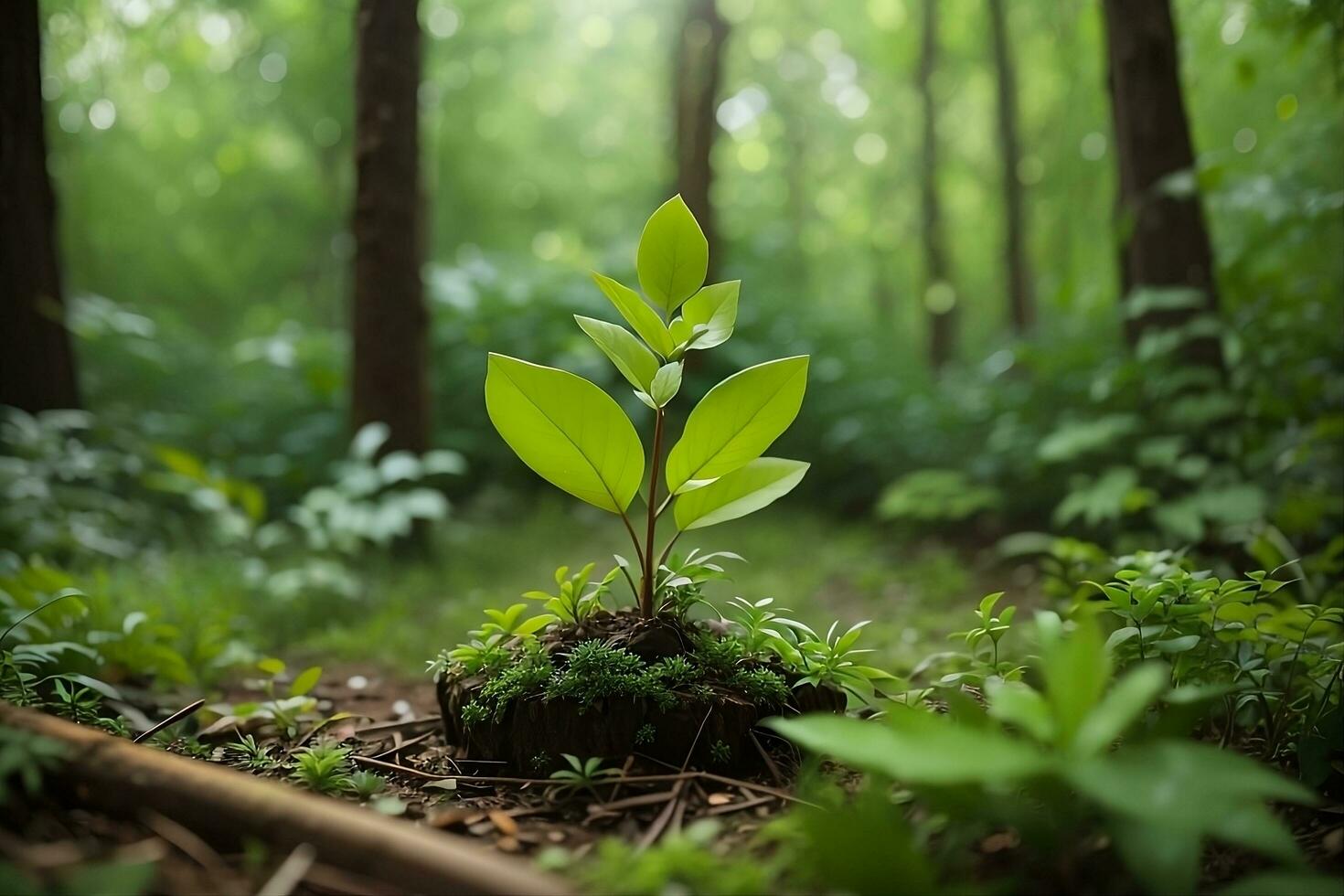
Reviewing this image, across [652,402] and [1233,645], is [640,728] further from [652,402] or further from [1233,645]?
[1233,645]

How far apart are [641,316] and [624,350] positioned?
0.07 meters

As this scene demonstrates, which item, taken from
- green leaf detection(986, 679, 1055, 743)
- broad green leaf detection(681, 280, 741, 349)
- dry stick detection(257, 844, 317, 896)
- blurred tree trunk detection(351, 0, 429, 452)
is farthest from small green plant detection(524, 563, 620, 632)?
blurred tree trunk detection(351, 0, 429, 452)

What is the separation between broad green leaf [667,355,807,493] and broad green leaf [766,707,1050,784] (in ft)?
2.00

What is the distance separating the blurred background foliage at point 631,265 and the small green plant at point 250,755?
1.48 meters

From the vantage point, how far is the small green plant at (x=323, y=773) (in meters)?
1.41

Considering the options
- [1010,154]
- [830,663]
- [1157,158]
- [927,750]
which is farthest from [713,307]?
[1010,154]

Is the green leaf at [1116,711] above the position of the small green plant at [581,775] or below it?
above

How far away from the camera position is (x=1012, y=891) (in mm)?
999

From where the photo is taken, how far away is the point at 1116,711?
85 centimetres

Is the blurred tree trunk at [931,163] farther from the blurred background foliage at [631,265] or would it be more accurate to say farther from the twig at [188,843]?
A: the twig at [188,843]

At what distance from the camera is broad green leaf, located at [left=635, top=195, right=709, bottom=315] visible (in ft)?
4.83

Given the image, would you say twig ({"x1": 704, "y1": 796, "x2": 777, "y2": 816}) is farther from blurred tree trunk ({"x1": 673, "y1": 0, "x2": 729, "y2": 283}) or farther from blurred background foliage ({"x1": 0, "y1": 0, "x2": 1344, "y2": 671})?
blurred tree trunk ({"x1": 673, "y1": 0, "x2": 729, "y2": 283})

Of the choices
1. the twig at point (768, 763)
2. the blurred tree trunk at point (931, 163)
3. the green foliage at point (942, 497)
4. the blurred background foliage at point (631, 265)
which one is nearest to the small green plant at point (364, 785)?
the twig at point (768, 763)

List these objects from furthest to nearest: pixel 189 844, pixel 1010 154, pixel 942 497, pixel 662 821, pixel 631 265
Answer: pixel 1010 154
pixel 631 265
pixel 942 497
pixel 662 821
pixel 189 844
